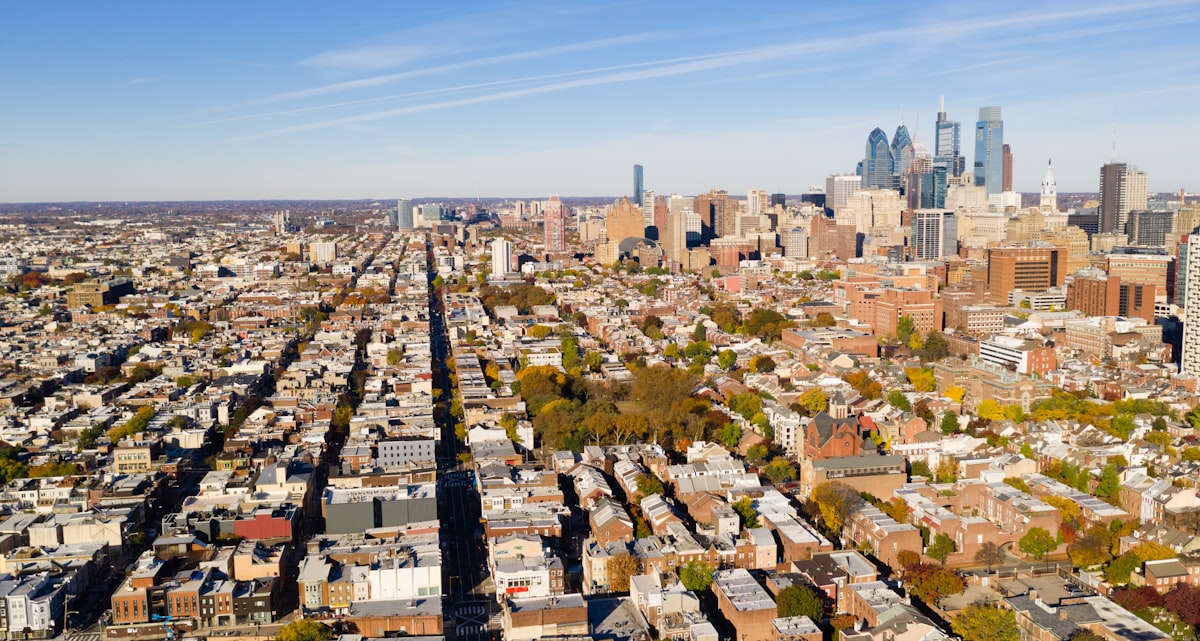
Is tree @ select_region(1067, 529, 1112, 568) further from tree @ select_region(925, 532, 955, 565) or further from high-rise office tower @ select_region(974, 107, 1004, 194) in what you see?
high-rise office tower @ select_region(974, 107, 1004, 194)

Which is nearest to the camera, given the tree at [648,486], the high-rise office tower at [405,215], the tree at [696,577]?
the tree at [696,577]

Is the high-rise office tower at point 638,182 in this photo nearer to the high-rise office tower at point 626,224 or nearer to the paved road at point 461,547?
the high-rise office tower at point 626,224

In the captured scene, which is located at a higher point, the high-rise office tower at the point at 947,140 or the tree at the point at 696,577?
the high-rise office tower at the point at 947,140

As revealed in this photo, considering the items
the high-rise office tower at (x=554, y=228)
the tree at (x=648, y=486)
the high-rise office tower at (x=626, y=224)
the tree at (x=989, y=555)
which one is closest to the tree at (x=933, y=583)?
the tree at (x=989, y=555)

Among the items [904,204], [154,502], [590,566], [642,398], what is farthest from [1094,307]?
[904,204]

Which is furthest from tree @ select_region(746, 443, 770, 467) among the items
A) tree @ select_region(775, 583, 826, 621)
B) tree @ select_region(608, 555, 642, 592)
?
tree @ select_region(775, 583, 826, 621)

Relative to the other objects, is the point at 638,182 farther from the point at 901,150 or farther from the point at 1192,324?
the point at 1192,324

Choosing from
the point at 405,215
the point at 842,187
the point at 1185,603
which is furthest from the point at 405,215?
the point at 1185,603
